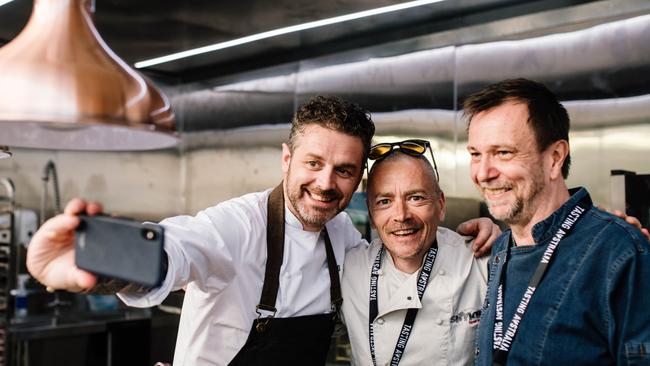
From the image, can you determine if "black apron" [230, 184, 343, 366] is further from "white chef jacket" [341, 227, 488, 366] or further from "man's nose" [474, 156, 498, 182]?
"man's nose" [474, 156, 498, 182]

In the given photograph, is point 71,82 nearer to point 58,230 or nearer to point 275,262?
point 58,230

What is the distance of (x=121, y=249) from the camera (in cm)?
84

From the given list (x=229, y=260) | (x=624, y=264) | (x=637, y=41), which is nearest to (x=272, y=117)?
(x=637, y=41)

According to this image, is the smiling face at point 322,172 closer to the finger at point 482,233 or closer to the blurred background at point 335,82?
the finger at point 482,233

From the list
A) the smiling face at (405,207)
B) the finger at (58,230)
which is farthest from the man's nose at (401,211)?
the finger at (58,230)

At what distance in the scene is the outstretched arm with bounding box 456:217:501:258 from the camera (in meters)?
1.83

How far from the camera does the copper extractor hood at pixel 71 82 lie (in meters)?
0.90

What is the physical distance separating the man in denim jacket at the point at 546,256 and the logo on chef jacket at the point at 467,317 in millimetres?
139

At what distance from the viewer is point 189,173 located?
4699 millimetres

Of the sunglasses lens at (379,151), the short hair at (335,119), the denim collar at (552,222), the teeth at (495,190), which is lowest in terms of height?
the denim collar at (552,222)

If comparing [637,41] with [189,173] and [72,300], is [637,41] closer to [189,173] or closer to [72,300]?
[189,173]

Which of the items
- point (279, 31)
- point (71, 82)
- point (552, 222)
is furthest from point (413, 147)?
point (279, 31)

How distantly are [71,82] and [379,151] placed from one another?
115 cm

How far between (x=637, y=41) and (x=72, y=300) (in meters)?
3.52
